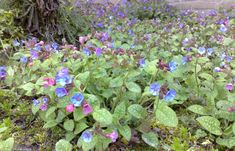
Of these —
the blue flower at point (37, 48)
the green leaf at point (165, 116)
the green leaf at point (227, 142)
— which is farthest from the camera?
the blue flower at point (37, 48)

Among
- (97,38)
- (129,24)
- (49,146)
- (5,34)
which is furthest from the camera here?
(129,24)

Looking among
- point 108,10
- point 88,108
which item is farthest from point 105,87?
point 108,10

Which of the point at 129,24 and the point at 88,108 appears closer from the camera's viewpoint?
the point at 88,108

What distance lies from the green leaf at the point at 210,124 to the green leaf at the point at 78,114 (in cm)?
55

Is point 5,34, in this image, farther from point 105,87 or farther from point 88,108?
point 88,108

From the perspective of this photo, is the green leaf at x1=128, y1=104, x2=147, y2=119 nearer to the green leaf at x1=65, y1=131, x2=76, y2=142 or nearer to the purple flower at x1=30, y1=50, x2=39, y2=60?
the green leaf at x1=65, y1=131, x2=76, y2=142

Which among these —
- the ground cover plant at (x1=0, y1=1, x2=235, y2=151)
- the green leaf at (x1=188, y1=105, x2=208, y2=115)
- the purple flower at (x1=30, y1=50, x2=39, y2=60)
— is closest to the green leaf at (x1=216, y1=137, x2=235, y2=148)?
the ground cover plant at (x1=0, y1=1, x2=235, y2=151)

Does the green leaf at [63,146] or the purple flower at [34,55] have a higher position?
the purple flower at [34,55]

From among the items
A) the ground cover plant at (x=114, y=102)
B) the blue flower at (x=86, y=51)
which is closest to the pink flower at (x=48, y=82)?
the ground cover plant at (x=114, y=102)

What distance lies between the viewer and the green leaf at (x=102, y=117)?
153 cm

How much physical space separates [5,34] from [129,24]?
1372 mm

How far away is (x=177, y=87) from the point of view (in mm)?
2027

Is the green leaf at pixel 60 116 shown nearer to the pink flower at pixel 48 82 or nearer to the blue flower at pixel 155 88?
the pink flower at pixel 48 82

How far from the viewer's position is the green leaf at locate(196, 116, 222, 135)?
1.74 metres
